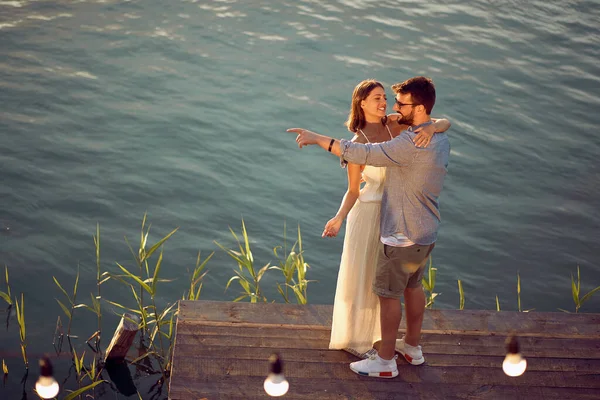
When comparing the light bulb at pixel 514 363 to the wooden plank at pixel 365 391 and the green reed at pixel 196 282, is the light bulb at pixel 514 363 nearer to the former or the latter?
the wooden plank at pixel 365 391

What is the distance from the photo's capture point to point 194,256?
7.79 meters

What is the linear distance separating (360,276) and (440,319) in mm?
823

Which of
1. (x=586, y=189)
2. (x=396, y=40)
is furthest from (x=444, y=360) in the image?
(x=396, y=40)

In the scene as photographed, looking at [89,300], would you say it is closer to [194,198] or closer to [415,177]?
[194,198]

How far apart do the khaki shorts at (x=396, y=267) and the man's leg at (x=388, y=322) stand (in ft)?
0.21

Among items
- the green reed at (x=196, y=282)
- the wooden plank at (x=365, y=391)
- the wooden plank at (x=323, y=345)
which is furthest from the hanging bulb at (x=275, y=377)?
the green reed at (x=196, y=282)

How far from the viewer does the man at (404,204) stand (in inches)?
159

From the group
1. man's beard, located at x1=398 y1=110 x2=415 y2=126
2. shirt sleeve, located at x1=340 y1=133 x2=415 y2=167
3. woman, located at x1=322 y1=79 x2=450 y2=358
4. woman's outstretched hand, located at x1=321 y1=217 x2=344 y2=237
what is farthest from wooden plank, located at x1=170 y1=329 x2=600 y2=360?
man's beard, located at x1=398 y1=110 x2=415 y2=126

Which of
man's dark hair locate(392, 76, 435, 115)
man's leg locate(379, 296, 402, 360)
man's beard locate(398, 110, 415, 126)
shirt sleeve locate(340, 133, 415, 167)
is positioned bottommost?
man's leg locate(379, 296, 402, 360)

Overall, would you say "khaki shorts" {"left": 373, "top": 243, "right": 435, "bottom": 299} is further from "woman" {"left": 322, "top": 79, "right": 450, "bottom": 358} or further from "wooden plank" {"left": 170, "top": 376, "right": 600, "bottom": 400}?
"wooden plank" {"left": 170, "top": 376, "right": 600, "bottom": 400}

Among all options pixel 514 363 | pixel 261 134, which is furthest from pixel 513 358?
pixel 261 134

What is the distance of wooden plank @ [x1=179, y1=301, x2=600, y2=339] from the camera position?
504 cm

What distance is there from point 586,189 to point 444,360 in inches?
211

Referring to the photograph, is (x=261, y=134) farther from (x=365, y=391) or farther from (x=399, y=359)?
(x=365, y=391)
